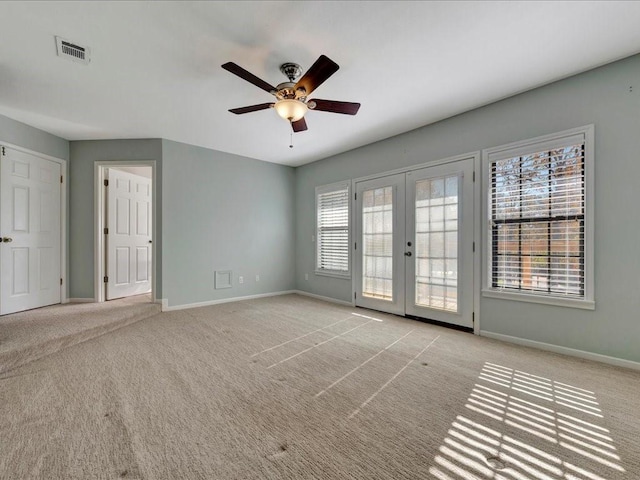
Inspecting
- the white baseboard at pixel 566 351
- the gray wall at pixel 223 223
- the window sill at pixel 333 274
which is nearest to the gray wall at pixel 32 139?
the gray wall at pixel 223 223

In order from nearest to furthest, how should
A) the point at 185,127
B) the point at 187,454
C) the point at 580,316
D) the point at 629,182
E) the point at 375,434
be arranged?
the point at 187,454, the point at 375,434, the point at 629,182, the point at 580,316, the point at 185,127

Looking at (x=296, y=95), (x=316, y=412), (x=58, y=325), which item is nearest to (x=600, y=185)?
(x=296, y=95)

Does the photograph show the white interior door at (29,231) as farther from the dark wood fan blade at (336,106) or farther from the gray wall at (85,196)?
the dark wood fan blade at (336,106)

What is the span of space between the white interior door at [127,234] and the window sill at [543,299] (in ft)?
18.3

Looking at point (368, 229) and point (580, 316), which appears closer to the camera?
point (580, 316)

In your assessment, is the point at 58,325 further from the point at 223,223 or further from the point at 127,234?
the point at 223,223

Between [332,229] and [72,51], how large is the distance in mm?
4033

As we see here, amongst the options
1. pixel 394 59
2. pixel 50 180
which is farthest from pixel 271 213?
pixel 394 59

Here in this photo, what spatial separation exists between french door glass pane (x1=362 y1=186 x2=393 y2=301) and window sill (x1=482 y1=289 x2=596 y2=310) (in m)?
1.42

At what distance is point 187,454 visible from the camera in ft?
4.96

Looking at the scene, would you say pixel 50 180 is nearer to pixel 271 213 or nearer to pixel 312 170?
pixel 271 213

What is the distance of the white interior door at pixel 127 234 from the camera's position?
187 inches

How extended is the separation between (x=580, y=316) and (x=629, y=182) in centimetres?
128

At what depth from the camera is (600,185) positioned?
263 centimetres
